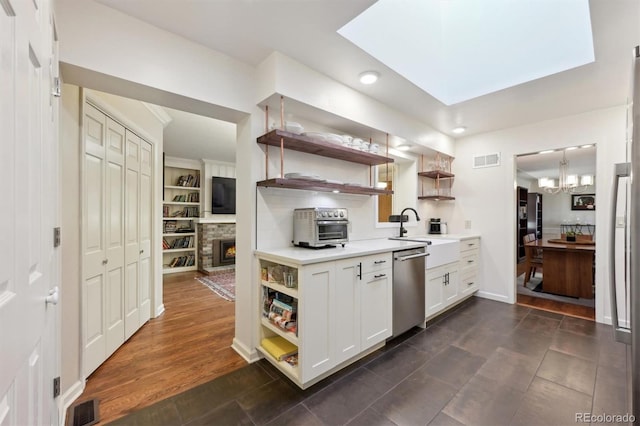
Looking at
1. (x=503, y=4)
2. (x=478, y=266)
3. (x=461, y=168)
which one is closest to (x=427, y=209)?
(x=461, y=168)

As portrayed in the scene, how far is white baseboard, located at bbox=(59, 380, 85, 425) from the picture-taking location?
1618 mm

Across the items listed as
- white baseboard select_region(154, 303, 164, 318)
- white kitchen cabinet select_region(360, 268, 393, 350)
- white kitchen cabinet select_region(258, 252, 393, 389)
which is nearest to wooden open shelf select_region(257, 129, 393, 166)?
white kitchen cabinet select_region(258, 252, 393, 389)

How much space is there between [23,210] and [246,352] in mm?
1954

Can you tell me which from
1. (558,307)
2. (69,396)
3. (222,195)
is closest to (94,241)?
(69,396)

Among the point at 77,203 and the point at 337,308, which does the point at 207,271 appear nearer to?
the point at 77,203

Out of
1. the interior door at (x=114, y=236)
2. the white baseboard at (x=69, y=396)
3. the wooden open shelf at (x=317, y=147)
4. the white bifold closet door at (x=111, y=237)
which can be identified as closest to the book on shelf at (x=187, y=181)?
the white bifold closet door at (x=111, y=237)

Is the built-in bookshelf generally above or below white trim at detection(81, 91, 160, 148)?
below

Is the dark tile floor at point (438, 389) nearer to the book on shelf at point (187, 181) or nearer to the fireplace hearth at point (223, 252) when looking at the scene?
the fireplace hearth at point (223, 252)

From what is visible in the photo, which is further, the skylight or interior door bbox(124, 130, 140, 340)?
interior door bbox(124, 130, 140, 340)

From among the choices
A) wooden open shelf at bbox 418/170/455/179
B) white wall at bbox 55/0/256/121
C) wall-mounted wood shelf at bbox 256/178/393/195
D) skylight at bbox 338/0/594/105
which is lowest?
wall-mounted wood shelf at bbox 256/178/393/195

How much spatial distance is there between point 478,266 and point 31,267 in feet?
15.2

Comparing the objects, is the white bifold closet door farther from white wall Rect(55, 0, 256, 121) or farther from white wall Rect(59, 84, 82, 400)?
white wall Rect(55, 0, 256, 121)

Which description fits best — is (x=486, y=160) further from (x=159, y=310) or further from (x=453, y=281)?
(x=159, y=310)

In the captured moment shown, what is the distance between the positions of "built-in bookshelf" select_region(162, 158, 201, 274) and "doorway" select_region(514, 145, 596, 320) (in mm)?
6258
